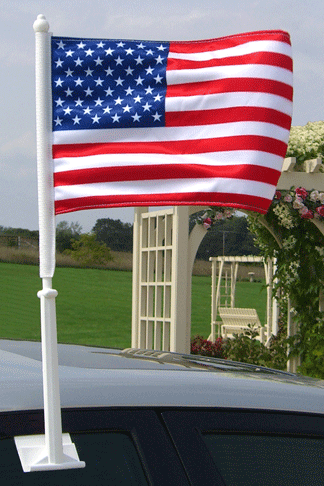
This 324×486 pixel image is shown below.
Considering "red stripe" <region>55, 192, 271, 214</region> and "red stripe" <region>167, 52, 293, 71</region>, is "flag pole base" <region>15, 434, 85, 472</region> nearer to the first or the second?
"red stripe" <region>55, 192, 271, 214</region>

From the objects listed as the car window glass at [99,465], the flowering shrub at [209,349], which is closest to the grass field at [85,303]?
the flowering shrub at [209,349]

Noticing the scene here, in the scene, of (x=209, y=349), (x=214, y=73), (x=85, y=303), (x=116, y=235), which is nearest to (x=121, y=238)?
(x=116, y=235)

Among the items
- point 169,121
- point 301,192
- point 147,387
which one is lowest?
point 147,387

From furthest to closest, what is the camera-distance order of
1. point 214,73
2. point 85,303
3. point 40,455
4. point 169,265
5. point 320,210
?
point 85,303
point 169,265
point 320,210
point 214,73
point 40,455

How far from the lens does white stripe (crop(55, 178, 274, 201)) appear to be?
1670mm

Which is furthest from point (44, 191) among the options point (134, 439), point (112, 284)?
point (112, 284)

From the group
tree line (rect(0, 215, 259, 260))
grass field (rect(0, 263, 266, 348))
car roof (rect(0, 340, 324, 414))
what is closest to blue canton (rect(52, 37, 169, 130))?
car roof (rect(0, 340, 324, 414))

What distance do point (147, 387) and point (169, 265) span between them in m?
5.33

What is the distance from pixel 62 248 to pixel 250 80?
138 ft

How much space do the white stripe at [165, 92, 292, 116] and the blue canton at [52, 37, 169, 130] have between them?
5cm

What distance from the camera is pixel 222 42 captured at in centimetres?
176

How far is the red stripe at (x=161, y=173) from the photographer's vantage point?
5.35 ft

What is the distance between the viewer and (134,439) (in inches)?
48.3

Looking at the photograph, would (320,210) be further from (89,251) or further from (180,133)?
(89,251)
